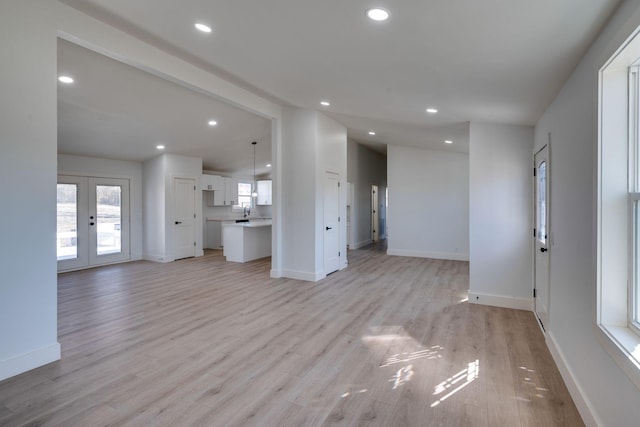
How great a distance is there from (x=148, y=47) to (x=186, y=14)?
3.60ft

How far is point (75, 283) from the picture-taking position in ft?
18.4

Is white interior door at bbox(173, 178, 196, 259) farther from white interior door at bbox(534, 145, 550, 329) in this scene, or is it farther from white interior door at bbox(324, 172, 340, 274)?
white interior door at bbox(534, 145, 550, 329)

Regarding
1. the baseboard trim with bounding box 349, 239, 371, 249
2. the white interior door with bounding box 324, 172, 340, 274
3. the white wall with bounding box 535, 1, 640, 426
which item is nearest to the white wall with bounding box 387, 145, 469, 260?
the baseboard trim with bounding box 349, 239, 371, 249

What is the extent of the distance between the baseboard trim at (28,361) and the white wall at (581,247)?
3.81 metres

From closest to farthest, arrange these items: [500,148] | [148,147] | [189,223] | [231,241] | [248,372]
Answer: [248,372] < [500,148] < [148,147] < [231,241] < [189,223]

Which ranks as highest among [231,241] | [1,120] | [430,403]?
[1,120]

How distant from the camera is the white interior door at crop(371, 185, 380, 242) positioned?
1115cm

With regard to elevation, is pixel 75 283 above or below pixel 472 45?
below

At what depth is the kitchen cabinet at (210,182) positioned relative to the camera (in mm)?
9117

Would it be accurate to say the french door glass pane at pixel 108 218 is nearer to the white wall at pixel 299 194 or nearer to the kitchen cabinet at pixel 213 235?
the kitchen cabinet at pixel 213 235

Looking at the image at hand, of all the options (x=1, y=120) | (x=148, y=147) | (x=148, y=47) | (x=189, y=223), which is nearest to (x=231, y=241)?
(x=189, y=223)

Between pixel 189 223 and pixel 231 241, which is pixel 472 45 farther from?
pixel 189 223

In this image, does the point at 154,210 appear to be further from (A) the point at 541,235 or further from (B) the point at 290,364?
(A) the point at 541,235

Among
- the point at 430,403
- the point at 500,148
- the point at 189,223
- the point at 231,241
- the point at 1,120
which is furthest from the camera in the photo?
the point at 189,223
